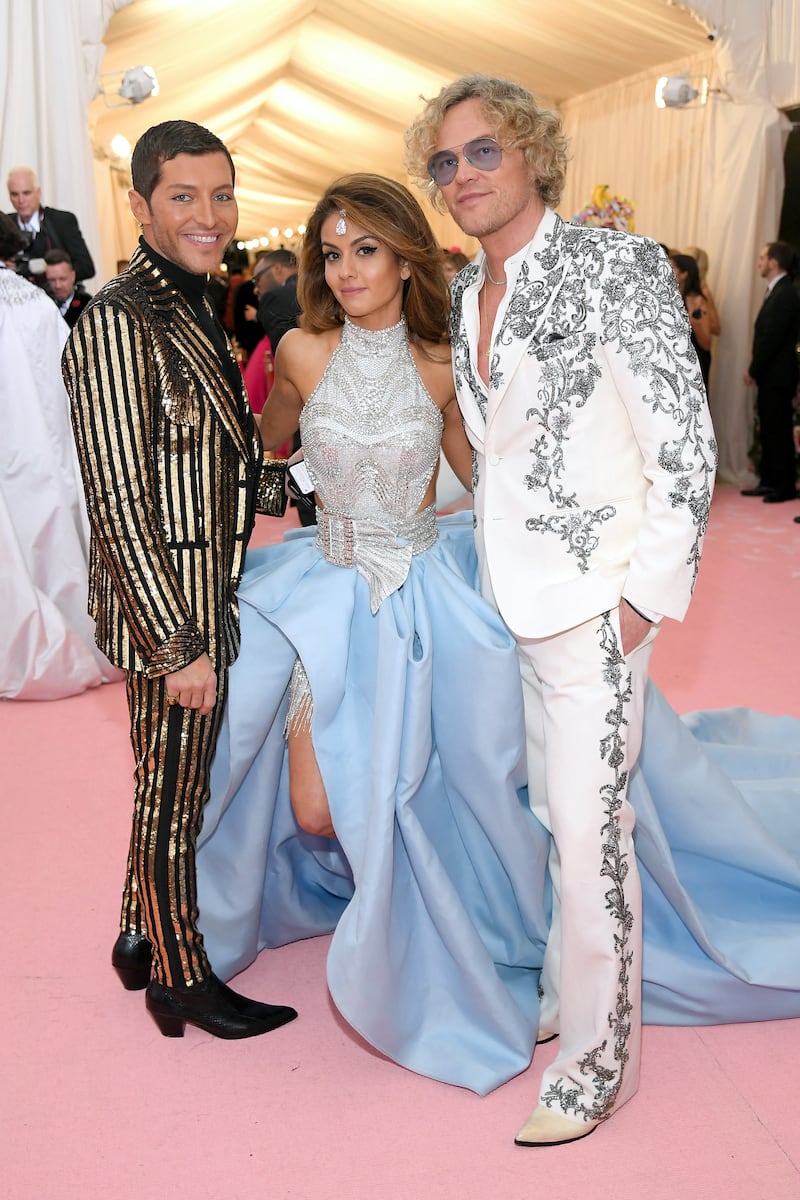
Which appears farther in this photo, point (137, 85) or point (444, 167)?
point (137, 85)

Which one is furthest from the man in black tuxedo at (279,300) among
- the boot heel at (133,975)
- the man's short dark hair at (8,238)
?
the boot heel at (133,975)

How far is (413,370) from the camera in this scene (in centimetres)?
233

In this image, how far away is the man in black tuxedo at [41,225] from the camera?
19.5ft

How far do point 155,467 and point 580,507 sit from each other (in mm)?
751

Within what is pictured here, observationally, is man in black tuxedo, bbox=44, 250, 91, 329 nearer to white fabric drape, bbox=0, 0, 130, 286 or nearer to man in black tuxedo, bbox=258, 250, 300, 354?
white fabric drape, bbox=0, 0, 130, 286

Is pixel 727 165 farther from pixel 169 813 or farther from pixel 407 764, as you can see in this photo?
pixel 169 813

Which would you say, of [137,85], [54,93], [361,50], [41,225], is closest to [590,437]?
[41,225]

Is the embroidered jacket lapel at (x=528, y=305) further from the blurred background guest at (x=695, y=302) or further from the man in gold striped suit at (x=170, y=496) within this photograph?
the blurred background guest at (x=695, y=302)

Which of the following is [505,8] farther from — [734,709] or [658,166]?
[734,709]

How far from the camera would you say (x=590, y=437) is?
192 cm

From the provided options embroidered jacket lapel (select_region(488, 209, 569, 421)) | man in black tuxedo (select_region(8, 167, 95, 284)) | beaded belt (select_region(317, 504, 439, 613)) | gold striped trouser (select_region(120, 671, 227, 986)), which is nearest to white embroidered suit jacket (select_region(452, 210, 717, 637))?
embroidered jacket lapel (select_region(488, 209, 569, 421))

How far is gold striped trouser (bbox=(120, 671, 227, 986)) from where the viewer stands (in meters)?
2.05

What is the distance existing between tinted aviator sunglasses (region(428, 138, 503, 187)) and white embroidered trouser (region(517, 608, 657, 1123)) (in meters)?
0.83

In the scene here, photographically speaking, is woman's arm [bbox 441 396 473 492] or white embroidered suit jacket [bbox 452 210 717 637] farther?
woman's arm [bbox 441 396 473 492]
